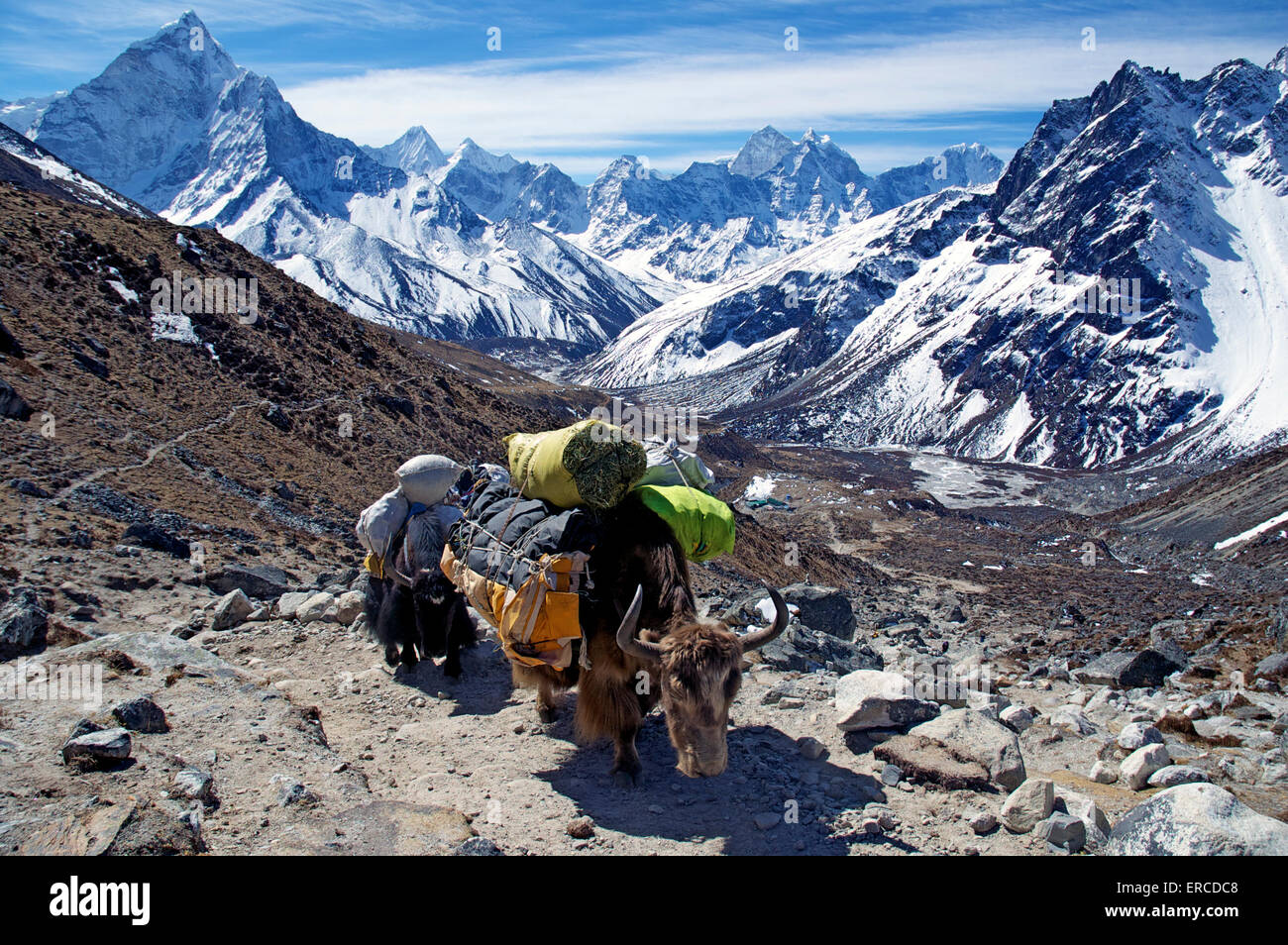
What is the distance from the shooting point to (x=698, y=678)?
17.7ft

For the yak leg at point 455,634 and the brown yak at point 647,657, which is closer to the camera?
the brown yak at point 647,657

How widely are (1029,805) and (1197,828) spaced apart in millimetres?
988

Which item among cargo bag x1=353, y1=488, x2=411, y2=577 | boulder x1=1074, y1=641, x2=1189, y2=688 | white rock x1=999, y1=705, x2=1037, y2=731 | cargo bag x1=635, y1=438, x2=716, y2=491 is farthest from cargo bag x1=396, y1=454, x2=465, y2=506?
boulder x1=1074, y1=641, x2=1189, y2=688

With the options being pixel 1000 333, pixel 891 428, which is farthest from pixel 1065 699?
pixel 1000 333

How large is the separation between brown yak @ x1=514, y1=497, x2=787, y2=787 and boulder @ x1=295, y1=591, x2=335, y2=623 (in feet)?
13.7

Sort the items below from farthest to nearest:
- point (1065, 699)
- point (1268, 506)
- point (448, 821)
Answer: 1. point (1268, 506)
2. point (1065, 699)
3. point (448, 821)

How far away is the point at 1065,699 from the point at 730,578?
14959 mm

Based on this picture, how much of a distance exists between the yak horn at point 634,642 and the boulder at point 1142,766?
3.92m

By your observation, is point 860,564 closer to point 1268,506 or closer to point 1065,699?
point 1065,699

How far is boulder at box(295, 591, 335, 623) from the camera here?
10438 mm

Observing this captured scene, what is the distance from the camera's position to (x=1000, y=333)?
482ft

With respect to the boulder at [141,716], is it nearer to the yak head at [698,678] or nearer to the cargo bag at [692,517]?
the yak head at [698,678]

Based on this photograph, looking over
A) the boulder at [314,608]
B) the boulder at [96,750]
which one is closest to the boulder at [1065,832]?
the boulder at [96,750]

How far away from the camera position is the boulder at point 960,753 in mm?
6066
